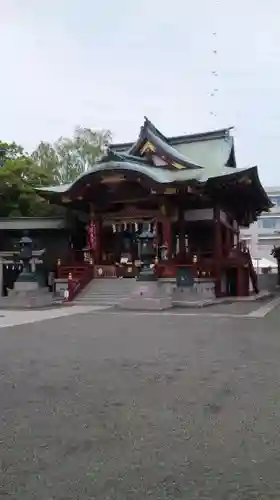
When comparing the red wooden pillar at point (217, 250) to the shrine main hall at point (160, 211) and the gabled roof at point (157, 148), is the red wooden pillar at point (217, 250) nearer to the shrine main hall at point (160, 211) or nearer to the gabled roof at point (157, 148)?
the shrine main hall at point (160, 211)

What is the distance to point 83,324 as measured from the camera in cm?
1277

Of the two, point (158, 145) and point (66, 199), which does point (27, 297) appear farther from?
point (158, 145)

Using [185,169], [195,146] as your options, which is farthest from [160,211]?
[195,146]

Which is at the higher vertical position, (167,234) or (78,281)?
(167,234)

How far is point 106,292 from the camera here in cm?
2158

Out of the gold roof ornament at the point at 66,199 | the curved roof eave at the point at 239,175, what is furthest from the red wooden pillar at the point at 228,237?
the gold roof ornament at the point at 66,199

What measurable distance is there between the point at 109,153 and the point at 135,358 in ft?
56.0

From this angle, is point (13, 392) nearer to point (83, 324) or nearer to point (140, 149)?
point (83, 324)

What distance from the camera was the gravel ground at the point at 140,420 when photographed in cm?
330

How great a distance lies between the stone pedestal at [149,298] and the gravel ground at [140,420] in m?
8.34

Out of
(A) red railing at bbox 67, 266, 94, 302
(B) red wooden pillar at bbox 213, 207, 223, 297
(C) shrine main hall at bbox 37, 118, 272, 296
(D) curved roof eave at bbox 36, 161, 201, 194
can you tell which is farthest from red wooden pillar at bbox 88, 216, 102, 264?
(B) red wooden pillar at bbox 213, 207, 223, 297

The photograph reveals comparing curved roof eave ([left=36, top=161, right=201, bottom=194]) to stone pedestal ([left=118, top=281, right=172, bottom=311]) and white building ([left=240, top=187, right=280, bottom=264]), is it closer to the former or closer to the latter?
stone pedestal ([left=118, top=281, right=172, bottom=311])

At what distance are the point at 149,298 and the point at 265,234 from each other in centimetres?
6466

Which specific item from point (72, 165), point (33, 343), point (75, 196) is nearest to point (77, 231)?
point (75, 196)
